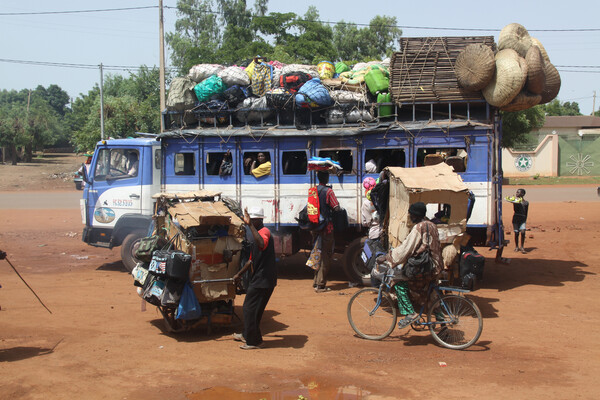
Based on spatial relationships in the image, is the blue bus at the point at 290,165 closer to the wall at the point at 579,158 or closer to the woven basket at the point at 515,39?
the woven basket at the point at 515,39

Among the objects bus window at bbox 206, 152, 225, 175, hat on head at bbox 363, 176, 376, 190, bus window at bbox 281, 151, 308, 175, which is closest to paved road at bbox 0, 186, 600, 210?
bus window at bbox 206, 152, 225, 175

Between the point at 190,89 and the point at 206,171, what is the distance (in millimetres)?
1677

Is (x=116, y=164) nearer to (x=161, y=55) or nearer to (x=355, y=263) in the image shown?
(x=355, y=263)

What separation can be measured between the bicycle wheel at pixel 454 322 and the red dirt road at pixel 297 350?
0.52ft

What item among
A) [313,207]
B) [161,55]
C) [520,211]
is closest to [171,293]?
[313,207]

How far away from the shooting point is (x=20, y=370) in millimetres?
6180

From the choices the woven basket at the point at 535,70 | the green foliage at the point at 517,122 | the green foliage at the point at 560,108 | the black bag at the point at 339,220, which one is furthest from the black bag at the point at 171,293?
the green foliage at the point at 560,108

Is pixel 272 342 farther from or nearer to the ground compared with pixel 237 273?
nearer to the ground

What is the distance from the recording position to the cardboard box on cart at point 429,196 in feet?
27.8

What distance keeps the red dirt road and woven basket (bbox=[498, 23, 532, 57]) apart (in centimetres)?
427

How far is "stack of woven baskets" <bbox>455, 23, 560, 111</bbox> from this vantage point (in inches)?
395

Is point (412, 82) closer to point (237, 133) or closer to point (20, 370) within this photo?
point (237, 133)

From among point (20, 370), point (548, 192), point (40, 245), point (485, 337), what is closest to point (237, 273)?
point (20, 370)

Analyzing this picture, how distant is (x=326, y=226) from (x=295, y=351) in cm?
367
